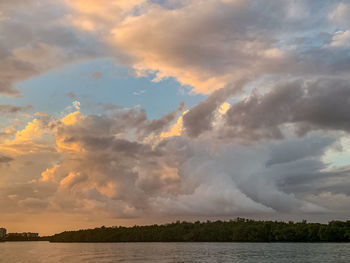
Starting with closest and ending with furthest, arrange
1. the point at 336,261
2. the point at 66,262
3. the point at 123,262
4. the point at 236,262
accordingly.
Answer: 1. the point at 336,261
2. the point at 236,262
3. the point at 123,262
4. the point at 66,262

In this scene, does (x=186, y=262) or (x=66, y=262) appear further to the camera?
(x=66, y=262)

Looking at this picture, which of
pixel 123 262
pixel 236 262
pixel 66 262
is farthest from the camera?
pixel 66 262

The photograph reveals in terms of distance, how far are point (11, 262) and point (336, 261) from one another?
4166 inches

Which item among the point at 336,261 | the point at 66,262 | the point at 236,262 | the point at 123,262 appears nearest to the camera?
the point at 336,261

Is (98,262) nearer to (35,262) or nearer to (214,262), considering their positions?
(35,262)

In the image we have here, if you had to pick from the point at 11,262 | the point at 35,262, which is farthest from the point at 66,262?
the point at 11,262

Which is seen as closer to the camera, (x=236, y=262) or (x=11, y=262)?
(x=236, y=262)

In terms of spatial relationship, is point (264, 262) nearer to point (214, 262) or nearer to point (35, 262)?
point (214, 262)

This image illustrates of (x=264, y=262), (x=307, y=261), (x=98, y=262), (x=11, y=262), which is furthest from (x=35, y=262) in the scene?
(x=307, y=261)

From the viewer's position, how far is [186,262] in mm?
120375

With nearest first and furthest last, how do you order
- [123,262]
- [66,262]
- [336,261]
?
[336,261] → [123,262] → [66,262]

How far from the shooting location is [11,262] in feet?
443

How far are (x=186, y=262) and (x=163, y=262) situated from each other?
7580mm

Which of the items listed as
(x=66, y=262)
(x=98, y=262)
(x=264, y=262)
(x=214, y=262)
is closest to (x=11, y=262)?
(x=66, y=262)
